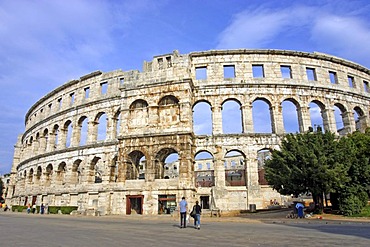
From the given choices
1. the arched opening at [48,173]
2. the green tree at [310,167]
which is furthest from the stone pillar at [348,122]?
the arched opening at [48,173]

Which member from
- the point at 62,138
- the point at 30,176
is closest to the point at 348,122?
the point at 62,138

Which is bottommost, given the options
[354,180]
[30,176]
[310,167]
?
[354,180]

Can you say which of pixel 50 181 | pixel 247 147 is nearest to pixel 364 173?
pixel 247 147

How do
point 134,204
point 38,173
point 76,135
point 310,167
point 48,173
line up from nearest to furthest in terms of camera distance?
1. point 310,167
2. point 134,204
3. point 76,135
4. point 48,173
5. point 38,173

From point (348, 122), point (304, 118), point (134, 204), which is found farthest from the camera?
point (348, 122)

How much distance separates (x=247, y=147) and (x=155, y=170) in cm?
854

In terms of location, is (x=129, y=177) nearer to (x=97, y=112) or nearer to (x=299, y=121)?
(x=97, y=112)

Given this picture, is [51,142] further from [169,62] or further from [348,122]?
[348,122]

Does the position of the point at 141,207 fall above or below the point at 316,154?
below

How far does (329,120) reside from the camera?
25500 millimetres

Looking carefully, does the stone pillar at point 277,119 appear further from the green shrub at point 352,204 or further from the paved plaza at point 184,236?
the paved plaza at point 184,236

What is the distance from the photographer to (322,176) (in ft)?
50.5

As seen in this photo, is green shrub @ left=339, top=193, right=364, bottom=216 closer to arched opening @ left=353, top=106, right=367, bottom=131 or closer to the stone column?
arched opening @ left=353, top=106, right=367, bottom=131

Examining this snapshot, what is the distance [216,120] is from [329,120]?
11295mm
